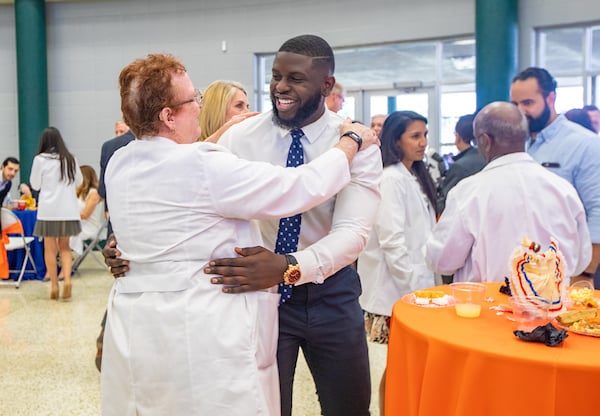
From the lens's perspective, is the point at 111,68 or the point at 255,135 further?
the point at 111,68

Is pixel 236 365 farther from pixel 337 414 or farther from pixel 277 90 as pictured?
pixel 277 90

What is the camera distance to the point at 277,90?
6.82 ft

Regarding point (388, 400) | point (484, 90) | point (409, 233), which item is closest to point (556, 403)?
point (388, 400)

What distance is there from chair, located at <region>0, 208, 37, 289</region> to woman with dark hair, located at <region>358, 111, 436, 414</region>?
197 inches

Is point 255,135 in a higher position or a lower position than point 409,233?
higher

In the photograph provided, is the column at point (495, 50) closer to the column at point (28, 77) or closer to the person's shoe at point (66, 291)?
the person's shoe at point (66, 291)

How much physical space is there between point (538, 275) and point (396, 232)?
1373mm

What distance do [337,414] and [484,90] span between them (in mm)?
6516

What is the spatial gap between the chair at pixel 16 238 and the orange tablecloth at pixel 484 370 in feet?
20.4

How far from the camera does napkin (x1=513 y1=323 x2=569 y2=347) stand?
1.69m

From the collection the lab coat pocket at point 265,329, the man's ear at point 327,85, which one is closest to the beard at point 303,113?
the man's ear at point 327,85

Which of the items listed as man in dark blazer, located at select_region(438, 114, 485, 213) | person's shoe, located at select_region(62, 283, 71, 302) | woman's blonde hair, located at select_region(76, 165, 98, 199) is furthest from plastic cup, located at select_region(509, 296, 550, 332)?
woman's blonde hair, located at select_region(76, 165, 98, 199)

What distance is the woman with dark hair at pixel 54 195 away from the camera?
6824 mm

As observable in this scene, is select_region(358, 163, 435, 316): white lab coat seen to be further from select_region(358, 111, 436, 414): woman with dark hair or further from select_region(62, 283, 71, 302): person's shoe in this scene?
select_region(62, 283, 71, 302): person's shoe
